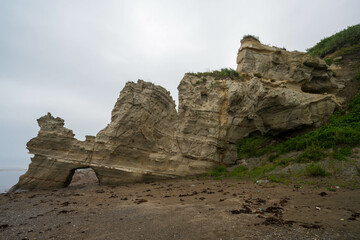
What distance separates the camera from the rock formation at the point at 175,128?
1328 centimetres

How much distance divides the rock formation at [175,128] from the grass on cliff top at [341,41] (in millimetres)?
10358

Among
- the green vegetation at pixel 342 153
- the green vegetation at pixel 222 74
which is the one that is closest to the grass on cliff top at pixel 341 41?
the green vegetation at pixel 222 74

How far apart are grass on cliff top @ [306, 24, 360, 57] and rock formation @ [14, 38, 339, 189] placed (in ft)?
34.0

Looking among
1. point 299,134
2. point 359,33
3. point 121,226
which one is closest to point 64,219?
point 121,226

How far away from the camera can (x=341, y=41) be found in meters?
22.8

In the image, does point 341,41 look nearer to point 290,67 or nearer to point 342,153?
point 290,67

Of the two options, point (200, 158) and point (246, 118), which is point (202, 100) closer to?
point (246, 118)

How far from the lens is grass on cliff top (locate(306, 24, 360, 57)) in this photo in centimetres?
2191

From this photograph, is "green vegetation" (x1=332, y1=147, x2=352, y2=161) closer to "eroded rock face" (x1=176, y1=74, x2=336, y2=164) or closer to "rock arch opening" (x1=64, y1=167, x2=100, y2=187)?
"eroded rock face" (x1=176, y1=74, x2=336, y2=164)

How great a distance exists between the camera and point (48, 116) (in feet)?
46.5

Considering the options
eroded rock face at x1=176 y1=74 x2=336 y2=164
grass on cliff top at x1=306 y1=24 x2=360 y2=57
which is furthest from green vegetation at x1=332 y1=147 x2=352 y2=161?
grass on cliff top at x1=306 y1=24 x2=360 y2=57

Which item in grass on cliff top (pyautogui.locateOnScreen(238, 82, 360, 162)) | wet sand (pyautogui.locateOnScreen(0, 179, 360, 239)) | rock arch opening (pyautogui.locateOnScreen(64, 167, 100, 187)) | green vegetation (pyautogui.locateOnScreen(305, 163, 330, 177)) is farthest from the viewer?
rock arch opening (pyautogui.locateOnScreen(64, 167, 100, 187))

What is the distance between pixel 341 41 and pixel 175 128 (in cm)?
2361

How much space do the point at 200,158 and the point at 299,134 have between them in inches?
297
